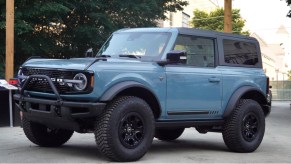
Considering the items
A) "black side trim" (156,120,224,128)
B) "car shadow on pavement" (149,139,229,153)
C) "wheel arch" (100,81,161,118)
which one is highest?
"wheel arch" (100,81,161,118)

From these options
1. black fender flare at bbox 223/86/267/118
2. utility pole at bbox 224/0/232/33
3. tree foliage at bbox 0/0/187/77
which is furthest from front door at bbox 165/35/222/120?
tree foliage at bbox 0/0/187/77

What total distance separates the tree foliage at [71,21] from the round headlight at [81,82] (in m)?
12.0

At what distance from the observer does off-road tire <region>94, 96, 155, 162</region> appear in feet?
22.7

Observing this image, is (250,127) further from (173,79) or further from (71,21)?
(71,21)

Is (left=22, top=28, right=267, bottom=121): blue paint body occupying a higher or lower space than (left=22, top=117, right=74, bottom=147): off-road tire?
higher

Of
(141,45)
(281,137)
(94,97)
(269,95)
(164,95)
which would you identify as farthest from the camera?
(281,137)

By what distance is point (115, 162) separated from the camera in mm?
7113

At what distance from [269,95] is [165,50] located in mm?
2705

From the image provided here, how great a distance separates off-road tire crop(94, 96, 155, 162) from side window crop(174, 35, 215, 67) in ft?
4.40

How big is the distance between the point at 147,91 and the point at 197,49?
1.52 metres

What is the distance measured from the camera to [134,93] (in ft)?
24.4

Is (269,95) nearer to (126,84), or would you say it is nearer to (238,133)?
(238,133)

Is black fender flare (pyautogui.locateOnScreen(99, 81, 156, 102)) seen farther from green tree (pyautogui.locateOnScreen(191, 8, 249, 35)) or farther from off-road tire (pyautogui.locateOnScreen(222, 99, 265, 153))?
green tree (pyautogui.locateOnScreen(191, 8, 249, 35))

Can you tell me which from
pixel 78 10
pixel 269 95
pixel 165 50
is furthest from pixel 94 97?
pixel 78 10
